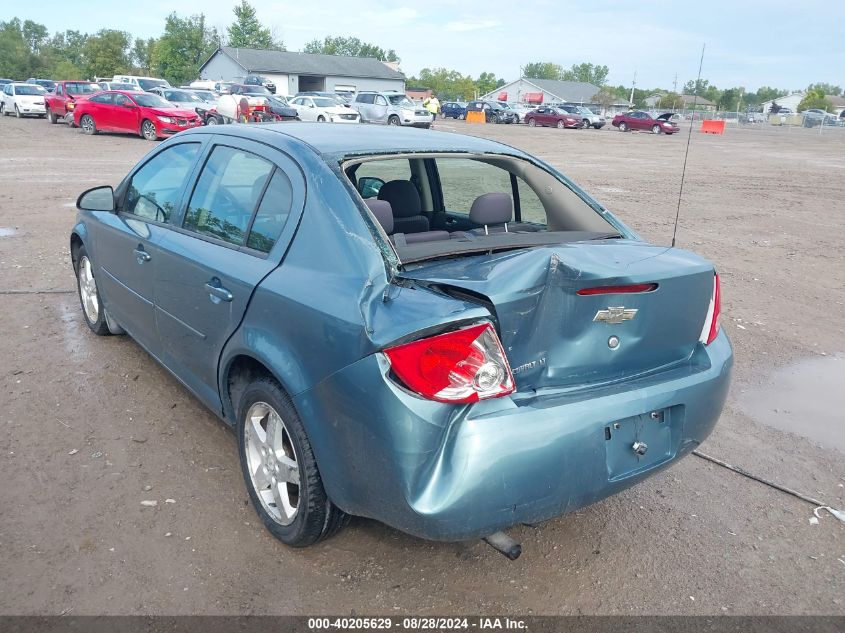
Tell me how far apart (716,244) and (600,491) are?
782 centimetres

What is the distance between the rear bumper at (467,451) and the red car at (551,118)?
144 feet

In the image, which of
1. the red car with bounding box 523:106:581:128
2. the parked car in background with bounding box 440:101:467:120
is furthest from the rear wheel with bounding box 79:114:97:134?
the parked car in background with bounding box 440:101:467:120

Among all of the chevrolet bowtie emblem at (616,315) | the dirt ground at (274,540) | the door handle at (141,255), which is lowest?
the dirt ground at (274,540)

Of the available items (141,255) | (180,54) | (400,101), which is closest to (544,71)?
(180,54)

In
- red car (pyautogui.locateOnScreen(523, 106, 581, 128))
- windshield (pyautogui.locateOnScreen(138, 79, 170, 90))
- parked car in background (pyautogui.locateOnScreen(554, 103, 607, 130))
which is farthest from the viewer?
parked car in background (pyautogui.locateOnScreen(554, 103, 607, 130))

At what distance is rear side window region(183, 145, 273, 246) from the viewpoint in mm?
3246

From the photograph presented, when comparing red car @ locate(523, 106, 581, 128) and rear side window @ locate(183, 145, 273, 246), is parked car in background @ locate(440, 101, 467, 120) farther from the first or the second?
rear side window @ locate(183, 145, 273, 246)

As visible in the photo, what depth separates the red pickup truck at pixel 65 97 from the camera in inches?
1100

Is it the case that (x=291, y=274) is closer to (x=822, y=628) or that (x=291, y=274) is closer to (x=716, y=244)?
(x=822, y=628)

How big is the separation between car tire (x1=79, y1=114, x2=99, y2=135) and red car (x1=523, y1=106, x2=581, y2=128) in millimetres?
28352

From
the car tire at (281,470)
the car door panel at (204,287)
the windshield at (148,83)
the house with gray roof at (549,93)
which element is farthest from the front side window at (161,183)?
the house with gray roof at (549,93)

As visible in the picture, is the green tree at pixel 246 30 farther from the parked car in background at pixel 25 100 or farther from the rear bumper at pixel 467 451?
the rear bumper at pixel 467 451

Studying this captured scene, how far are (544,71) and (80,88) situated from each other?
161 meters

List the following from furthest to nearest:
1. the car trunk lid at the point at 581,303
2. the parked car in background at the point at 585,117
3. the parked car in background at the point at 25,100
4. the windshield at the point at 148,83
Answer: the parked car in background at the point at 585,117 < the windshield at the point at 148,83 < the parked car in background at the point at 25,100 < the car trunk lid at the point at 581,303
